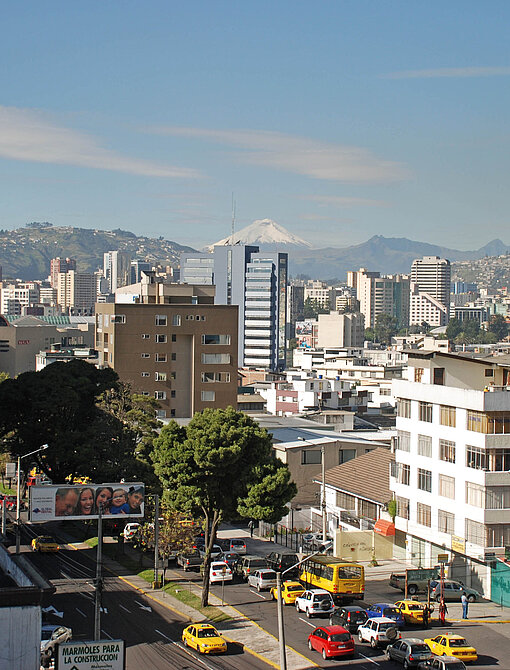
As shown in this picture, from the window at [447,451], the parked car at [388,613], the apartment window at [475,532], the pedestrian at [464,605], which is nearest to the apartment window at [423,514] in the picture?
the window at [447,451]

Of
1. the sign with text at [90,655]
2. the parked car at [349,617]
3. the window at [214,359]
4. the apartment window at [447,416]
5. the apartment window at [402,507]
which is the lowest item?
the parked car at [349,617]

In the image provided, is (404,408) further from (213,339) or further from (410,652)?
(213,339)

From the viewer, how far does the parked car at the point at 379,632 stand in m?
43.9

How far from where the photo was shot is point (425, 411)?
60562 millimetres

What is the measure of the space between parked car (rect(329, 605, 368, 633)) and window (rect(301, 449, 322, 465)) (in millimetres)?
31856

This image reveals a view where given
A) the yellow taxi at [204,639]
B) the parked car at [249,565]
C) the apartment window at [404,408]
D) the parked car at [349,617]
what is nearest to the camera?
the yellow taxi at [204,639]

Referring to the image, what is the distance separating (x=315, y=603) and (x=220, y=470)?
8.88 metres

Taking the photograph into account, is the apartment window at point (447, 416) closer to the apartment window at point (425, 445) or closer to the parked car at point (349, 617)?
the apartment window at point (425, 445)

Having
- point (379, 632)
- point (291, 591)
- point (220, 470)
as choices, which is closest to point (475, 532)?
point (291, 591)

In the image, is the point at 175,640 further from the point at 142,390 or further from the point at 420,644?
the point at 142,390

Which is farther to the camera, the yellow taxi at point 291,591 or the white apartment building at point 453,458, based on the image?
the white apartment building at point 453,458

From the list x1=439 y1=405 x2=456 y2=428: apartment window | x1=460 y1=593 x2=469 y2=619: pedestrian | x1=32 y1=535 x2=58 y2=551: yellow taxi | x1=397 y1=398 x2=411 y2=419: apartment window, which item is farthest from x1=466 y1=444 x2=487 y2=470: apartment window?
x1=32 y1=535 x2=58 y2=551: yellow taxi

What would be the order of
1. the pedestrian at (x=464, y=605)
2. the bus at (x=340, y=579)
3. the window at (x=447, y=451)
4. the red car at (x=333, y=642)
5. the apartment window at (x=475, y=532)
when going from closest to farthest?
1. the red car at (x=333, y=642)
2. the pedestrian at (x=464, y=605)
3. the bus at (x=340, y=579)
4. the apartment window at (x=475, y=532)
5. the window at (x=447, y=451)

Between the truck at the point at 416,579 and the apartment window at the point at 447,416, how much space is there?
8.38 meters
